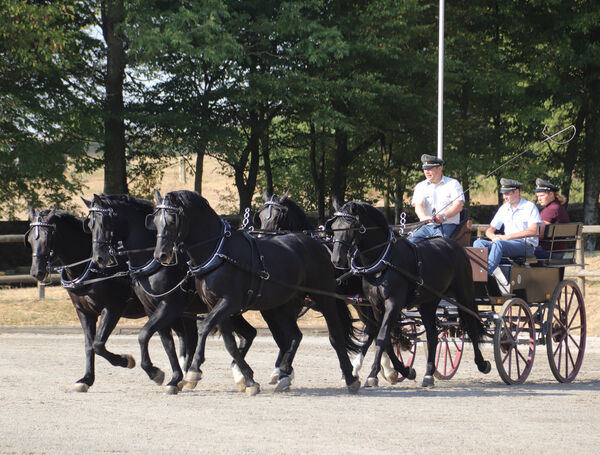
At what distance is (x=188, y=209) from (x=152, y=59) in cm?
1486

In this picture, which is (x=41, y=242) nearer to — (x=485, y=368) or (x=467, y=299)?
(x=467, y=299)

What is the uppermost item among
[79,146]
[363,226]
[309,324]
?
[79,146]

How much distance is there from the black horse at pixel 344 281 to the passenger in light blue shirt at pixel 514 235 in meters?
1.34

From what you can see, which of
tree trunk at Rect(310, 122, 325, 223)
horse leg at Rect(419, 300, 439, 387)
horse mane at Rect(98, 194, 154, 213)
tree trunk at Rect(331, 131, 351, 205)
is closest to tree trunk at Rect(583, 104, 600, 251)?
tree trunk at Rect(331, 131, 351, 205)

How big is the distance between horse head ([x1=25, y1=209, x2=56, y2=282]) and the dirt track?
1212mm

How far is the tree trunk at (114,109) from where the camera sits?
2630 centimetres

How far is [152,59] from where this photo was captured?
2445 centimetres

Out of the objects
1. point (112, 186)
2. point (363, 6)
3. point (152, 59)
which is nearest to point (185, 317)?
point (152, 59)

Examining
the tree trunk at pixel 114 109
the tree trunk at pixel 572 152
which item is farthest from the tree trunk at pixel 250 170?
the tree trunk at pixel 572 152

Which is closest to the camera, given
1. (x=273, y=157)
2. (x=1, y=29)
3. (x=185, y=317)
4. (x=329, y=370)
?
(x=185, y=317)

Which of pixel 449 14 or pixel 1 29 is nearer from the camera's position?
pixel 1 29

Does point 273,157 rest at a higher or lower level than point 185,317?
higher

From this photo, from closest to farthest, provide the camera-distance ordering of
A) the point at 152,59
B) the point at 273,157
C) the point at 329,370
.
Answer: the point at 329,370 → the point at 152,59 → the point at 273,157

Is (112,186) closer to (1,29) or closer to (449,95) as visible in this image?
(1,29)
